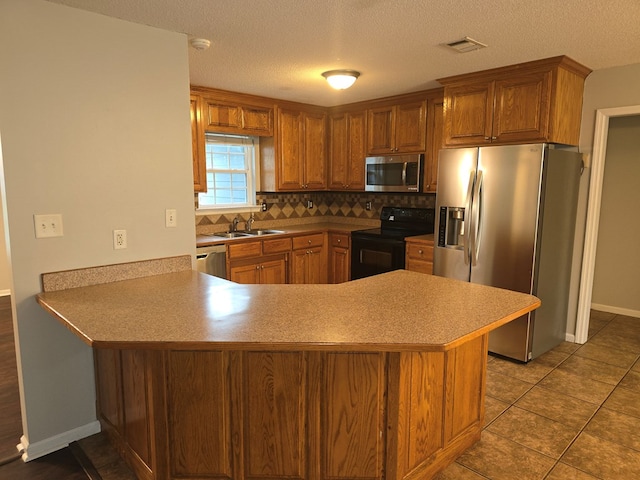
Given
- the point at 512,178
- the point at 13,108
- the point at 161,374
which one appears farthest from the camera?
the point at 512,178

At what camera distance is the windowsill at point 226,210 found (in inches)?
180

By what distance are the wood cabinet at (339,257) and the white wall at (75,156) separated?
2516mm

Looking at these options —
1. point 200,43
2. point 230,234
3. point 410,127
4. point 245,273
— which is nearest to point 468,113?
point 410,127

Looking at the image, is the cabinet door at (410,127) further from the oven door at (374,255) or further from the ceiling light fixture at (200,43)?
the ceiling light fixture at (200,43)

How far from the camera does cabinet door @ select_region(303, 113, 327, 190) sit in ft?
16.4

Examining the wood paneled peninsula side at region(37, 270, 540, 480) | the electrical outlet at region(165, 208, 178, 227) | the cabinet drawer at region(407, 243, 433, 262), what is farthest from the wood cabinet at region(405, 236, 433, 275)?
the electrical outlet at region(165, 208, 178, 227)

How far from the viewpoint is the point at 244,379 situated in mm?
1771

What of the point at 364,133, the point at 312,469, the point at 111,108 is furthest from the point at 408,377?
the point at 364,133

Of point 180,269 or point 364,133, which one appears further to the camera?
point 364,133

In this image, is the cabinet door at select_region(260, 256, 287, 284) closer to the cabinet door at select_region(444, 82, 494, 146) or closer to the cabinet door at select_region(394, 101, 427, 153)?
the cabinet door at select_region(394, 101, 427, 153)

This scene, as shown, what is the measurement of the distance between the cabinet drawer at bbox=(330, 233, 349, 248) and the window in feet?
3.36

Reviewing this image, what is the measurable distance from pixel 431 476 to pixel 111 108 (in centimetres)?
251

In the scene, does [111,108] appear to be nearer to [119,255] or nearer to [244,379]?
[119,255]

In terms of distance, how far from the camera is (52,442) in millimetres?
2299
